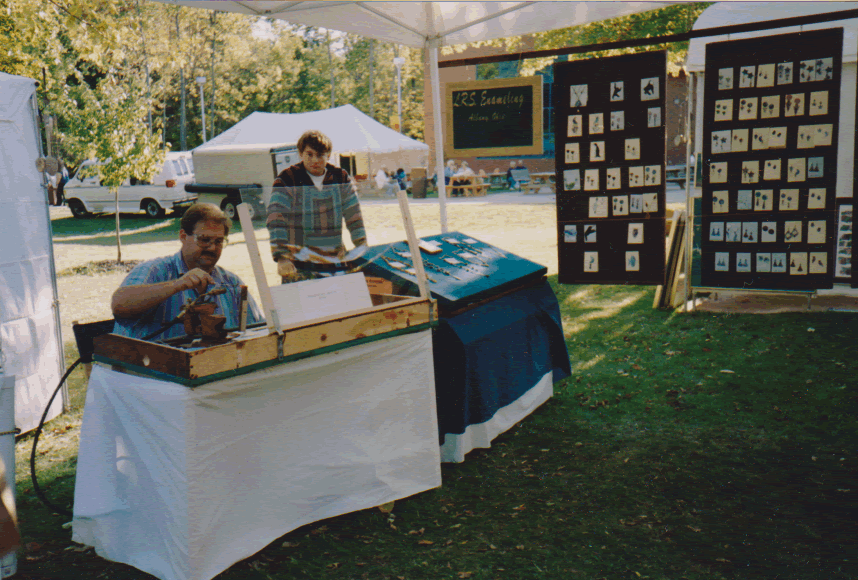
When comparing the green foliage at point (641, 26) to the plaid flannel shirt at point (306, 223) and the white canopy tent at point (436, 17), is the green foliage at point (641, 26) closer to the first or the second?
the white canopy tent at point (436, 17)

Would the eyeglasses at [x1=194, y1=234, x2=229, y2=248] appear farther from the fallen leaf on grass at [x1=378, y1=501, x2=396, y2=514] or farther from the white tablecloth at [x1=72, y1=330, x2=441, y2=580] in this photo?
the fallen leaf on grass at [x1=378, y1=501, x2=396, y2=514]

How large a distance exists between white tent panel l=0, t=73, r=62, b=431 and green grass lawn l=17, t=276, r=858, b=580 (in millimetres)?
368

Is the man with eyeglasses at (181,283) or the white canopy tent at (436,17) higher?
the white canopy tent at (436,17)

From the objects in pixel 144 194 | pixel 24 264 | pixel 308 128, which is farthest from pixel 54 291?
pixel 144 194

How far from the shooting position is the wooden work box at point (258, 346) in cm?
254

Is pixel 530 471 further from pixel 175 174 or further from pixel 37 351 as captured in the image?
pixel 175 174

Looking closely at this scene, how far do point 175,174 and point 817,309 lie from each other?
1829cm

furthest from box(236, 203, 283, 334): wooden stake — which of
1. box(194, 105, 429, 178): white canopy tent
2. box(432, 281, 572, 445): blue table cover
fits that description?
box(194, 105, 429, 178): white canopy tent

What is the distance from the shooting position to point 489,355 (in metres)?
3.93

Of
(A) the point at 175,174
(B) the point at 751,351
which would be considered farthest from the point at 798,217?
(A) the point at 175,174

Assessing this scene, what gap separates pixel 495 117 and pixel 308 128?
13.3m

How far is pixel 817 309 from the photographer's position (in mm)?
7066

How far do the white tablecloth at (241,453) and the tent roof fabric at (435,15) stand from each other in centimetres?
250

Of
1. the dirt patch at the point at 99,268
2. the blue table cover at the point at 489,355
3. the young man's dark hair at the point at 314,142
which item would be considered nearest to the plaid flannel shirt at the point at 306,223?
the young man's dark hair at the point at 314,142
